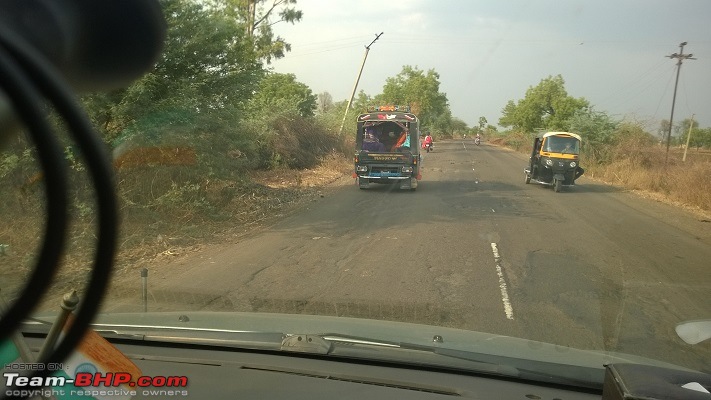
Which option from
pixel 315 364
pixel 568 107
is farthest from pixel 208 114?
pixel 568 107

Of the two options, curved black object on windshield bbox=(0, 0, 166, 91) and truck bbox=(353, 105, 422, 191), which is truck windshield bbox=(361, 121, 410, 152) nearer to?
truck bbox=(353, 105, 422, 191)

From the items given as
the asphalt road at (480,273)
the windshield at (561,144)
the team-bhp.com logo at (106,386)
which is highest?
the team-bhp.com logo at (106,386)

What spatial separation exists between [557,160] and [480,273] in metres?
13.2

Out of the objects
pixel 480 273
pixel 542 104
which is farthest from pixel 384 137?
pixel 542 104

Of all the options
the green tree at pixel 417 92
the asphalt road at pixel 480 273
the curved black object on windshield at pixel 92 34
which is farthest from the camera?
the green tree at pixel 417 92

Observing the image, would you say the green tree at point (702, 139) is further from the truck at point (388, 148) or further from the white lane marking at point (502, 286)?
the white lane marking at point (502, 286)

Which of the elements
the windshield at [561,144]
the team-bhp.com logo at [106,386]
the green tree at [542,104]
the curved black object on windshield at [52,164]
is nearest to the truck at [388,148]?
the windshield at [561,144]

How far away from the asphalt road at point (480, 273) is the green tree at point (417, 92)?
57949mm

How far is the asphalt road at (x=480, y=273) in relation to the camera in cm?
558

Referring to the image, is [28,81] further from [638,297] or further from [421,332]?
[638,297]

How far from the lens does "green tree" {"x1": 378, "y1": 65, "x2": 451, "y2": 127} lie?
2809 inches

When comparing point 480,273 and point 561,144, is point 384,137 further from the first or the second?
point 480,273

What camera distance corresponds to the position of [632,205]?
1719 centimetres

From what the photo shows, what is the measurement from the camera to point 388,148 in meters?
20.3
